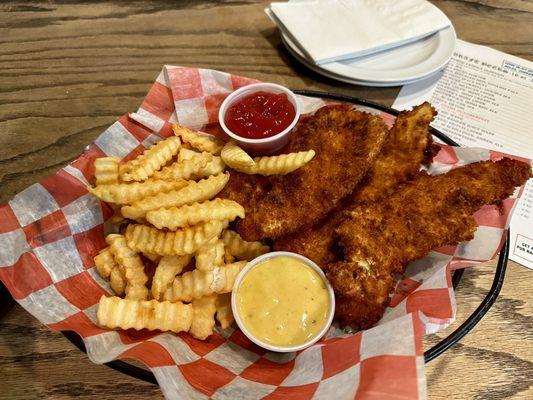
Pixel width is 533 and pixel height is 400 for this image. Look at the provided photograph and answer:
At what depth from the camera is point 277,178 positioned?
183cm

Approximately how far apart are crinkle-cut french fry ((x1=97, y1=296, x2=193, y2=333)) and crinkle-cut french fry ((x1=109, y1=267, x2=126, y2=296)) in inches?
6.3

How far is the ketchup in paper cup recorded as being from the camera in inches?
75.9

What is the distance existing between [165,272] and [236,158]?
1.70 feet

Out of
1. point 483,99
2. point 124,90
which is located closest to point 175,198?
point 124,90

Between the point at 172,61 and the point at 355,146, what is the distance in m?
1.63

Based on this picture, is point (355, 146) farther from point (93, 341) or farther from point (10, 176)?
point (10, 176)

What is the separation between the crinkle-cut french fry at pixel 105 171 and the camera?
167 cm

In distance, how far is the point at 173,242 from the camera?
1.51m

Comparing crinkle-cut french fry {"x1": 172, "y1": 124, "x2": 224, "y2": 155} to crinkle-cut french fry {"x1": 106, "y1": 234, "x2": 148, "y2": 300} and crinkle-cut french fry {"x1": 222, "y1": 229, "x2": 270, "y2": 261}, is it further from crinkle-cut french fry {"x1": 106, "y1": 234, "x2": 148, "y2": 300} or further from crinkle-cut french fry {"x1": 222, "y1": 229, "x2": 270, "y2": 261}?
crinkle-cut french fry {"x1": 106, "y1": 234, "x2": 148, "y2": 300}

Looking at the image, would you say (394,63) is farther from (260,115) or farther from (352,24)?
(260,115)

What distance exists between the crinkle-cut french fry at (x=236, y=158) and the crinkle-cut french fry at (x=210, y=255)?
Answer: 319mm

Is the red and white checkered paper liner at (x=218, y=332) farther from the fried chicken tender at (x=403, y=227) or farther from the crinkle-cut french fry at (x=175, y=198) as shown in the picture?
the crinkle-cut french fry at (x=175, y=198)

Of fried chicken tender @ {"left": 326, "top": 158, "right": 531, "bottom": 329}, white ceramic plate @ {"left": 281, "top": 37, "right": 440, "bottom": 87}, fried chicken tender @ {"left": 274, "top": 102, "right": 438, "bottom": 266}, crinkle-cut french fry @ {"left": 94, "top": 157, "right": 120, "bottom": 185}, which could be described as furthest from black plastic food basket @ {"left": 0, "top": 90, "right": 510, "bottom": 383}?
white ceramic plate @ {"left": 281, "top": 37, "right": 440, "bottom": 87}

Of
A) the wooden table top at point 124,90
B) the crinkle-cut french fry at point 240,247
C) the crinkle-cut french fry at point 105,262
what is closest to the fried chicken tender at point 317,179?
the crinkle-cut french fry at point 240,247
